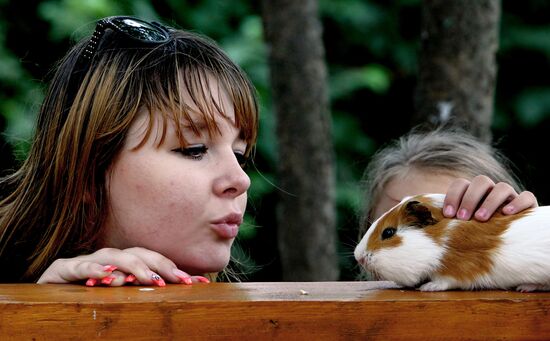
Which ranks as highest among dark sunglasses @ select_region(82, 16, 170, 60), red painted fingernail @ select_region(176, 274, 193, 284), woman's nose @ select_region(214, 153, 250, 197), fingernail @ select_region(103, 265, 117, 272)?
dark sunglasses @ select_region(82, 16, 170, 60)

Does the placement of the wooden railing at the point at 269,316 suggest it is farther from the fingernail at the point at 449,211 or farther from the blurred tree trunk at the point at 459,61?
the blurred tree trunk at the point at 459,61

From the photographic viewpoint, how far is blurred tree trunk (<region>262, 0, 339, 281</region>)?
4.23 metres

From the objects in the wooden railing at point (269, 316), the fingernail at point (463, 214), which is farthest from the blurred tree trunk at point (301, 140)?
the wooden railing at point (269, 316)

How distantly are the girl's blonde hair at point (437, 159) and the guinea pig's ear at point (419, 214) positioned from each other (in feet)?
4.01

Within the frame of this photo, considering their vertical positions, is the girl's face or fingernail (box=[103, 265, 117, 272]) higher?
the girl's face

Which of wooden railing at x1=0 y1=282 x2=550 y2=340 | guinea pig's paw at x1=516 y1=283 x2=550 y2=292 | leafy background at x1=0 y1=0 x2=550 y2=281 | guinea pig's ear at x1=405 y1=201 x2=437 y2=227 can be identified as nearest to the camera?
wooden railing at x1=0 y1=282 x2=550 y2=340

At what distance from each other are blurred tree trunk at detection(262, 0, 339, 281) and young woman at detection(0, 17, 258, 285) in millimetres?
1917

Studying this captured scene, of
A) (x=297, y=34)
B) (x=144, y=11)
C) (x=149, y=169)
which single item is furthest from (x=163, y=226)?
(x=144, y=11)

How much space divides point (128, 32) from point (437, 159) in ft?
4.45

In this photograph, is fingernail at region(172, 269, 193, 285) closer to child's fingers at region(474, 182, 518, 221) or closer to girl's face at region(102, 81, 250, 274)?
girl's face at region(102, 81, 250, 274)

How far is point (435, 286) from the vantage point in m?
1.67

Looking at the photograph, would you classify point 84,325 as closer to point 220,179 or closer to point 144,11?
point 220,179

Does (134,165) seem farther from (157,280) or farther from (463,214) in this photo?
(463,214)

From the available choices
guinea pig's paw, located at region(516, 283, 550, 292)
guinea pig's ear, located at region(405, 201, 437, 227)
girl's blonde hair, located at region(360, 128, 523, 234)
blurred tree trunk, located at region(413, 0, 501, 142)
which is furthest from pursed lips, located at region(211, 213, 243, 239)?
blurred tree trunk, located at region(413, 0, 501, 142)
